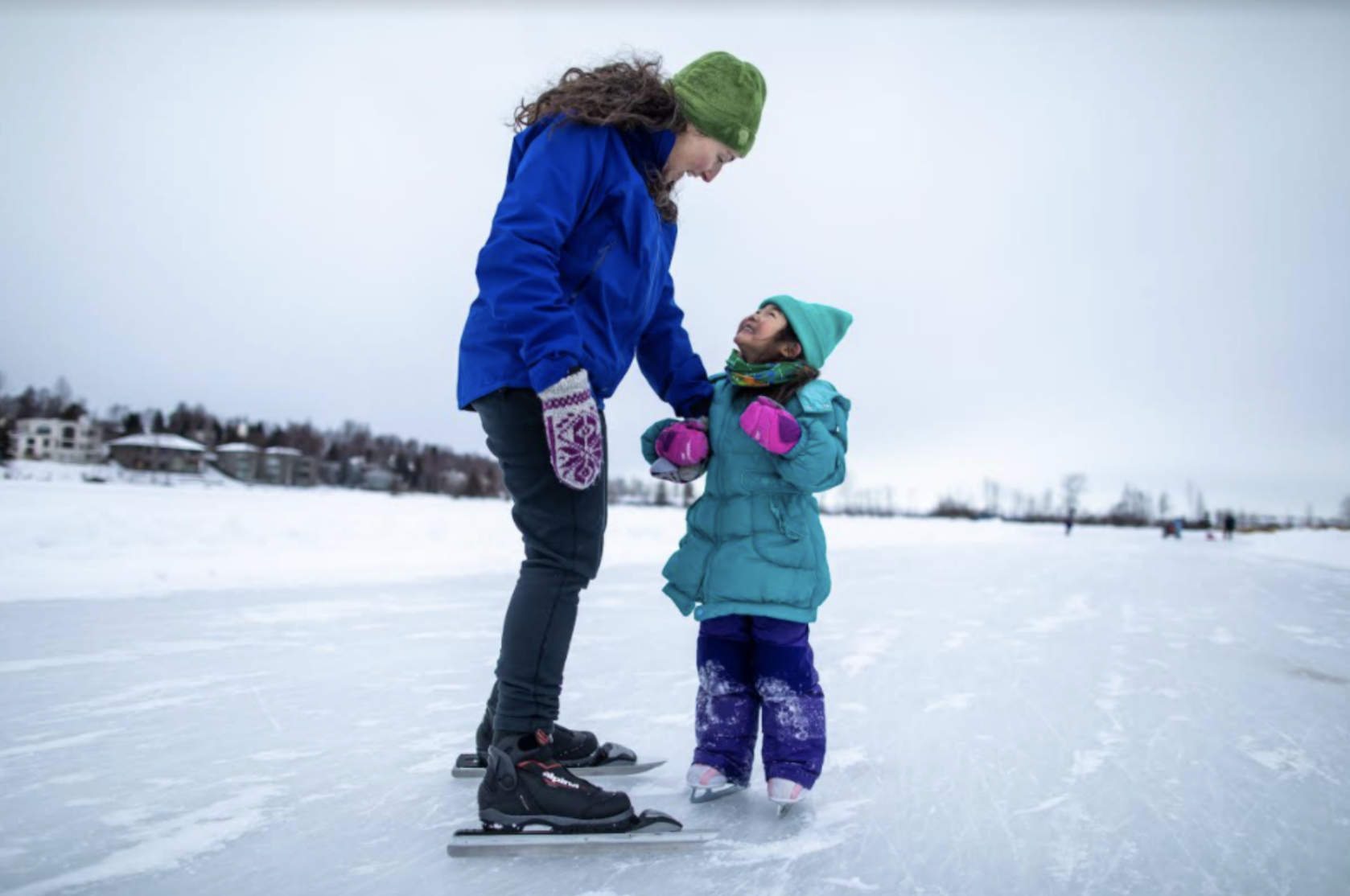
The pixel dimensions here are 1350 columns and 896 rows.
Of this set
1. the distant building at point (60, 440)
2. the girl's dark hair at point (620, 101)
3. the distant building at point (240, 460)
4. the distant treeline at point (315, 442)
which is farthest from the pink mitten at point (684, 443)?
the distant building at point (60, 440)

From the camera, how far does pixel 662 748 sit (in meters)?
2.08

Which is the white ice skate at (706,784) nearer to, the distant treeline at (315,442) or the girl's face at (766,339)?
the girl's face at (766,339)

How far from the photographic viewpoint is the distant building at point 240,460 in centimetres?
7894

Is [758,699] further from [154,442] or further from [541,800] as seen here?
[154,442]

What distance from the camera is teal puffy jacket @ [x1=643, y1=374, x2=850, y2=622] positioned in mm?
1695

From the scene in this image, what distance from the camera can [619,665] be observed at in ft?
10.2

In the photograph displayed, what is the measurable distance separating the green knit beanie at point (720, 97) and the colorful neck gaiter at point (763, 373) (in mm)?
499

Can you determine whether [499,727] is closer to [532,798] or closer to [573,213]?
[532,798]

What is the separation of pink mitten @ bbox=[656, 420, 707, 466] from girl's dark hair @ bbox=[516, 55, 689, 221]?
21.2 inches

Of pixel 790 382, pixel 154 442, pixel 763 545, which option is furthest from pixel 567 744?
pixel 154 442

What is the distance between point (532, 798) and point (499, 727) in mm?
148

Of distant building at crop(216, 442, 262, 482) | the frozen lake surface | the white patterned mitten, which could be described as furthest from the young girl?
distant building at crop(216, 442, 262, 482)

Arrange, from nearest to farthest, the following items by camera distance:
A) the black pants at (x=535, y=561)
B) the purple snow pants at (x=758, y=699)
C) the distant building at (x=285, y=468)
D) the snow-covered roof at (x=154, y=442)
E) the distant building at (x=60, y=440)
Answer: the black pants at (x=535, y=561) < the purple snow pants at (x=758, y=699) < the snow-covered roof at (x=154, y=442) < the distant building at (x=60, y=440) < the distant building at (x=285, y=468)

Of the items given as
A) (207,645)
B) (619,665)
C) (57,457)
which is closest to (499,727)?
(619,665)
